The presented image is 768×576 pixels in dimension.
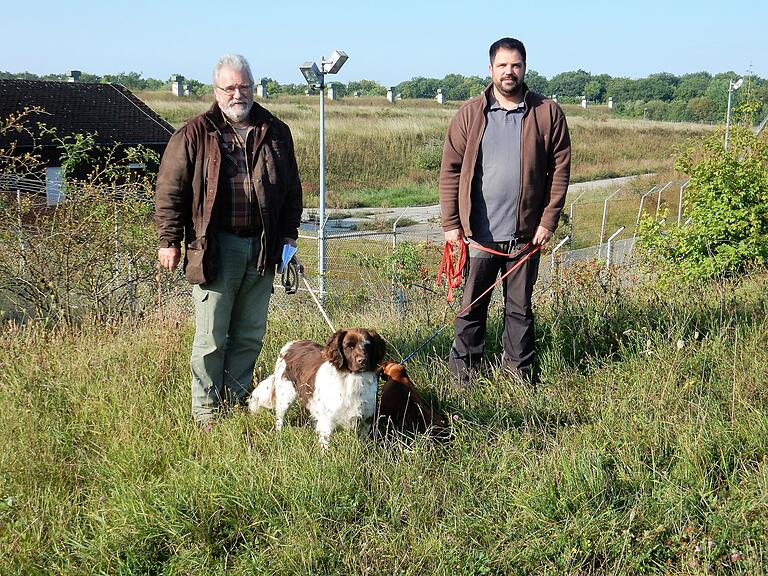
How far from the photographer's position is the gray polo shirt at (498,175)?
4.45 meters

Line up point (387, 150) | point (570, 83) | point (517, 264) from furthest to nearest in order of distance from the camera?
point (570, 83)
point (387, 150)
point (517, 264)

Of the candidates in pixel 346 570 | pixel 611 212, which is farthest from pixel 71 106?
pixel 346 570

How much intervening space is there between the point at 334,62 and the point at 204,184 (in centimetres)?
1100

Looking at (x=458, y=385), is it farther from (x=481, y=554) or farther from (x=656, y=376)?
(x=481, y=554)

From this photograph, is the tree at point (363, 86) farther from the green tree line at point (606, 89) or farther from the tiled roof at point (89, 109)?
the tiled roof at point (89, 109)

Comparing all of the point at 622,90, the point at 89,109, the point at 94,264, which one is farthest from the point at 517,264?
the point at 622,90

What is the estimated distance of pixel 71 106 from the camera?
97.2 ft

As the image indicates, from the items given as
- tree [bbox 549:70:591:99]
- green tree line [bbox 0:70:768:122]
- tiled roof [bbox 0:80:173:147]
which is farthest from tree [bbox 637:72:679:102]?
tiled roof [bbox 0:80:173:147]

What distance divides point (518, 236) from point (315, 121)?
4172cm

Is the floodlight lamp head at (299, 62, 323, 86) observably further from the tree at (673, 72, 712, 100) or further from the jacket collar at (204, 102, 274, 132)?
the tree at (673, 72, 712, 100)

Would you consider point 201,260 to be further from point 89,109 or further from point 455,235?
point 89,109

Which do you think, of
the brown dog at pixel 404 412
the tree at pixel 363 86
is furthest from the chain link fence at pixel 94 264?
the tree at pixel 363 86

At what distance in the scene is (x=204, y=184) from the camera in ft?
12.8

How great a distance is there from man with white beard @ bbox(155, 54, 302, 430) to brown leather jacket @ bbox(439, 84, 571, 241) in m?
1.02
